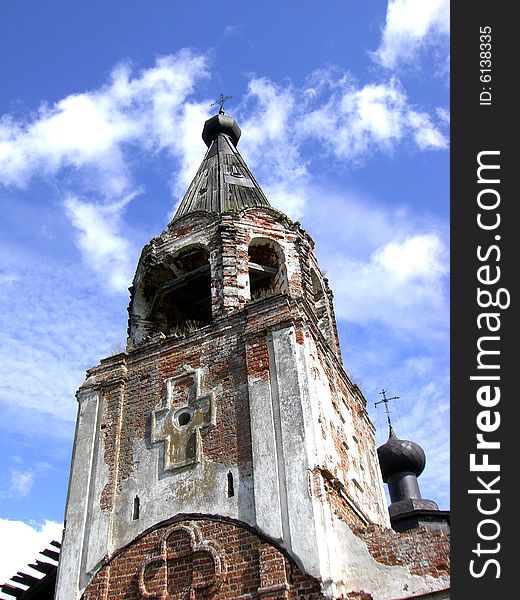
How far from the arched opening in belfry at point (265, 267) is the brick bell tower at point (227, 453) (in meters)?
0.04

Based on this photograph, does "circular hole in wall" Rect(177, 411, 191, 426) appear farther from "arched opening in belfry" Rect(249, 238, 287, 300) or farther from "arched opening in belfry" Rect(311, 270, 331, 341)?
"arched opening in belfry" Rect(311, 270, 331, 341)

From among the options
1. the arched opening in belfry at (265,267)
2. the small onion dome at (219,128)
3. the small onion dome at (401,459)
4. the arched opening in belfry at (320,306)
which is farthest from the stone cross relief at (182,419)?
the small onion dome at (401,459)

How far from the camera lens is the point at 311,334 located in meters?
9.62

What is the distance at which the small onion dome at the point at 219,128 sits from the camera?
16.5 m

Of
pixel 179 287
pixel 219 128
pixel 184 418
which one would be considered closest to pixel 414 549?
pixel 184 418

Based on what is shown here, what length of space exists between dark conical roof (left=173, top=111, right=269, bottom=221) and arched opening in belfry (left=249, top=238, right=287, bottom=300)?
0.77 metres

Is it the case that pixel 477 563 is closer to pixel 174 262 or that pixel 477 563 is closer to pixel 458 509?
pixel 458 509

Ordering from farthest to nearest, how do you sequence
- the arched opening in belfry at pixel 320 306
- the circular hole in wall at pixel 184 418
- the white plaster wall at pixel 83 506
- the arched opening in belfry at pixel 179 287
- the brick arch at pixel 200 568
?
the arched opening in belfry at pixel 179 287 < the arched opening in belfry at pixel 320 306 < the circular hole in wall at pixel 184 418 < the white plaster wall at pixel 83 506 < the brick arch at pixel 200 568

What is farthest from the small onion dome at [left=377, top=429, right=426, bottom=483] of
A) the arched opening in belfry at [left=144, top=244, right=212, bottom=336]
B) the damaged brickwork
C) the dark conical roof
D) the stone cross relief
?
the stone cross relief

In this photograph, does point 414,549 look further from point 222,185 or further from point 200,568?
point 222,185

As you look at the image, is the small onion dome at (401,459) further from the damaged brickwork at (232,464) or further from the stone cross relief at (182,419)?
the stone cross relief at (182,419)

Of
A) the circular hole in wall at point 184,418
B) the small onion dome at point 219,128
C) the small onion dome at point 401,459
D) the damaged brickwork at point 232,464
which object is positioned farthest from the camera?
the small onion dome at point 401,459

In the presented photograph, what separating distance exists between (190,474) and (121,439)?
4.46ft

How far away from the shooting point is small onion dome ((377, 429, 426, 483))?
59.3ft
